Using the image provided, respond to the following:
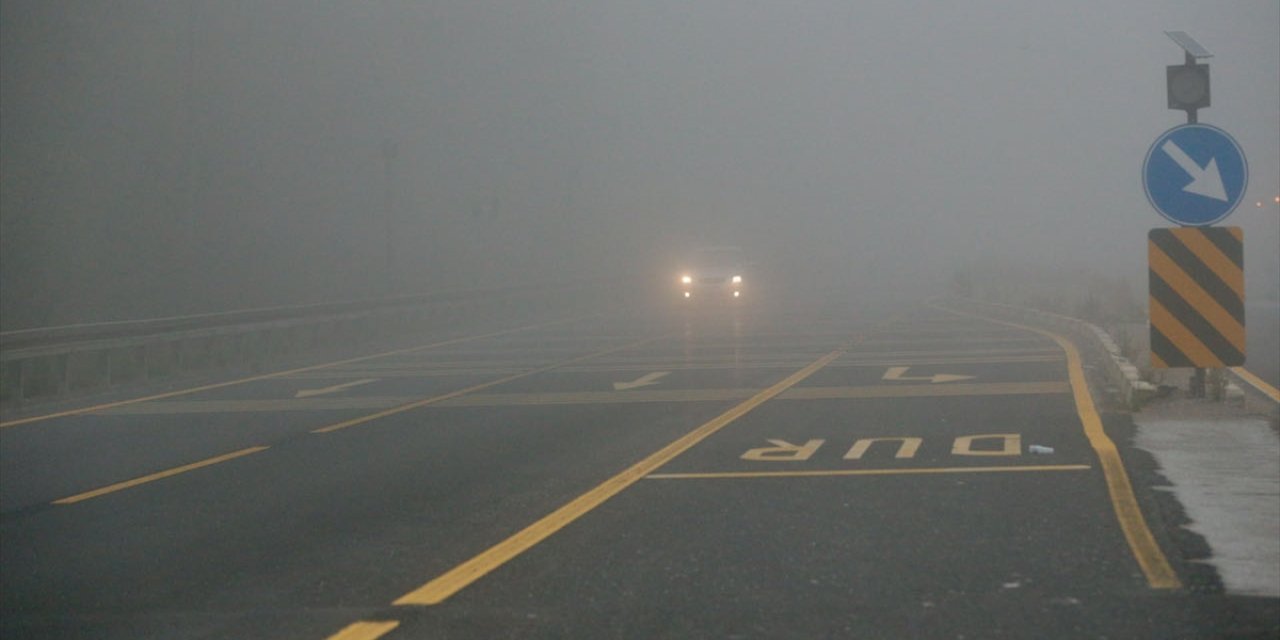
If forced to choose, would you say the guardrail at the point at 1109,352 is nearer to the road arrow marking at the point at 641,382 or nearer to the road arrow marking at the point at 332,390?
the road arrow marking at the point at 641,382

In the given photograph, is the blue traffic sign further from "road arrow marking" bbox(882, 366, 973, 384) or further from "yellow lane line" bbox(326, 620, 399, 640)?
"yellow lane line" bbox(326, 620, 399, 640)

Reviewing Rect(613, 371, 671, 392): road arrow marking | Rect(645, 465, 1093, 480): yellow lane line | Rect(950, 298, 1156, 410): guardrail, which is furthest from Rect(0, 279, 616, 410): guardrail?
Rect(950, 298, 1156, 410): guardrail

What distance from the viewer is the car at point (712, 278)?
54.0 m

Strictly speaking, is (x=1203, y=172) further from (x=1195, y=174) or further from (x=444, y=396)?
(x=444, y=396)

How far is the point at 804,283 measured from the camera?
79.7m

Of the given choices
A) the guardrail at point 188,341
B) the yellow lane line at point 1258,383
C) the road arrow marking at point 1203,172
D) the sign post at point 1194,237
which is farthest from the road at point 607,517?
the guardrail at point 188,341

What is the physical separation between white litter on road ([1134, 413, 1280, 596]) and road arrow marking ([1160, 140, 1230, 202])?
211cm

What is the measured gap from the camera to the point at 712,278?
5409cm

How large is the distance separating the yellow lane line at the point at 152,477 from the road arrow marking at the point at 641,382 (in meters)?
6.74

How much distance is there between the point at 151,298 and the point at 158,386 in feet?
110

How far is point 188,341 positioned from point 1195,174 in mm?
20811

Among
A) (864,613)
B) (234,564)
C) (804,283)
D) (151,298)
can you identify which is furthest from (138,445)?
(804,283)

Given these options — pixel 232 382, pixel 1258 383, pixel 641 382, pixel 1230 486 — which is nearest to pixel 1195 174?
pixel 1230 486

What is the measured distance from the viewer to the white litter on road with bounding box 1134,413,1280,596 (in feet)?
27.8
